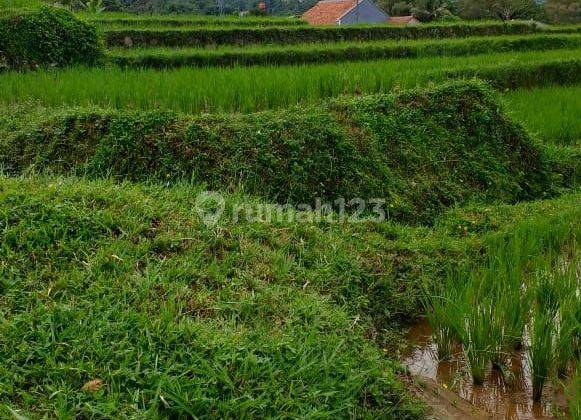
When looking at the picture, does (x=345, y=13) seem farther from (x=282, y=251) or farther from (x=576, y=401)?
(x=576, y=401)

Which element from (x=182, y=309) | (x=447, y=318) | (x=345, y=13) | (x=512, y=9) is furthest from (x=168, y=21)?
(x=512, y=9)

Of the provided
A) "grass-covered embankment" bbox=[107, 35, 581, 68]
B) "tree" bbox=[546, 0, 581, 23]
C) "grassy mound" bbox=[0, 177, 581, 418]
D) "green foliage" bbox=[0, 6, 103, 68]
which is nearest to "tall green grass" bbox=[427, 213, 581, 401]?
"grassy mound" bbox=[0, 177, 581, 418]

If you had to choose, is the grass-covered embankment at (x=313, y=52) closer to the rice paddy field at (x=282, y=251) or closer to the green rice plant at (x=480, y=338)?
the rice paddy field at (x=282, y=251)

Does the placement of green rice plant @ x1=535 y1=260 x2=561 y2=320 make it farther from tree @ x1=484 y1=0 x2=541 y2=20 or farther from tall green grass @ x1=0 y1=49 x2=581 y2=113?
tree @ x1=484 y1=0 x2=541 y2=20

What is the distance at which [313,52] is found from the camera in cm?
974

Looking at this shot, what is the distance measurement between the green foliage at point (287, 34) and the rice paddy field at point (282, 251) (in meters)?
4.43

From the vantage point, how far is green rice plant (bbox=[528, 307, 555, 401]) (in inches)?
99.6

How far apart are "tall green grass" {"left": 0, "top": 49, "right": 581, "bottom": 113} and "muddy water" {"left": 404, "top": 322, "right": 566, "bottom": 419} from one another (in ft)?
8.57

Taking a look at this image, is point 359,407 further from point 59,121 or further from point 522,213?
point 59,121

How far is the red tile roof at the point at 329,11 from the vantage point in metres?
25.9

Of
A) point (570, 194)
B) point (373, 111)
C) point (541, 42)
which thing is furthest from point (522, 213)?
point (541, 42)

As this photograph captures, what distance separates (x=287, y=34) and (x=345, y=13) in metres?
15.1

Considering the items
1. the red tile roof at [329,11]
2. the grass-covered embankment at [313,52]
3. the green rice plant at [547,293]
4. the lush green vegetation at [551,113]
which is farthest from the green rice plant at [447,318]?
the red tile roof at [329,11]

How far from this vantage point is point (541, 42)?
12.5 meters
